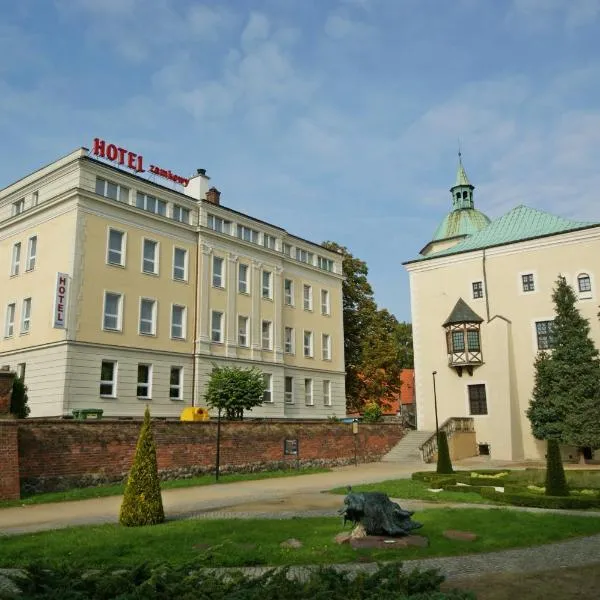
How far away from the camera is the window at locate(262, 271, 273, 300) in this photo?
41.6 m

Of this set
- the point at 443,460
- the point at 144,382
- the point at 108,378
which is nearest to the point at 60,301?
the point at 108,378

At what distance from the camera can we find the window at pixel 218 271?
125 ft

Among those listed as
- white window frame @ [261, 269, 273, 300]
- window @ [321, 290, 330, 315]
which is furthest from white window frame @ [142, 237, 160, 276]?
window @ [321, 290, 330, 315]

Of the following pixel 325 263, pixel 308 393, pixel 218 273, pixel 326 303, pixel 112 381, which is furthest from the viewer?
pixel 325 263

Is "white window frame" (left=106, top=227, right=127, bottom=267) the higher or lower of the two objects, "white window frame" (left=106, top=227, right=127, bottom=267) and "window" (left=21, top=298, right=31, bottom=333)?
the higher

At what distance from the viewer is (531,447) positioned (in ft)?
120

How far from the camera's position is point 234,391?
30.1 m

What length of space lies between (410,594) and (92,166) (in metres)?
29.7

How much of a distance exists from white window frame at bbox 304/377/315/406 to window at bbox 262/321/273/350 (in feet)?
15.4

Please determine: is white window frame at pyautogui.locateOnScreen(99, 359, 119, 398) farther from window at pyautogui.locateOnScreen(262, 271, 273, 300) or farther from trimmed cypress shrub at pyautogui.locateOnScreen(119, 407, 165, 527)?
trimmed cypress shrub at pyautogui.locateOnScreen(119, 407, 165, 527)

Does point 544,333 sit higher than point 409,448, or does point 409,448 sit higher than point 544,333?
point 544,333

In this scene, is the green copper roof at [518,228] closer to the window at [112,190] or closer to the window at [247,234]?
the window at [247,234]

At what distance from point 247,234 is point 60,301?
1493 centimetres

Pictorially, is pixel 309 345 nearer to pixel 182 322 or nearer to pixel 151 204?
pixel 182 322
